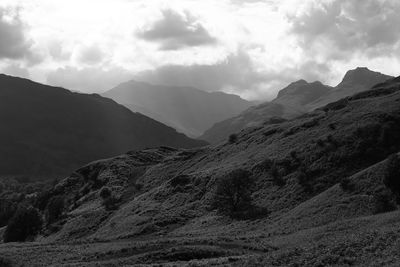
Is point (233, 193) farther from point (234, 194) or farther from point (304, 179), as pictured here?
point (304, 179)

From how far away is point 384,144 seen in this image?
99312mm

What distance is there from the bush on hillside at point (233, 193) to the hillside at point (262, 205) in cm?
232

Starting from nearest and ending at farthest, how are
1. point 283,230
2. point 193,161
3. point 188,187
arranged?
1. point 283,230
2. point 188,187
3. point 193,161

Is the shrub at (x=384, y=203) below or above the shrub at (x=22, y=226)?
above

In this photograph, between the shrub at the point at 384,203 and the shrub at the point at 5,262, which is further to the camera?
the shrub at the point at 384,203

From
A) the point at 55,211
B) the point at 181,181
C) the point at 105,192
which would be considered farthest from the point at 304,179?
the point at 55,211

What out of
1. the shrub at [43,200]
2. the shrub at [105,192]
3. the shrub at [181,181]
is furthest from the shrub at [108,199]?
the shrub at [43,200]

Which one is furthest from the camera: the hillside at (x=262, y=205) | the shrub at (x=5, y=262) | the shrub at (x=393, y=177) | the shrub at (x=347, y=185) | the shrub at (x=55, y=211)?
the shrub at (x=55, y=211)

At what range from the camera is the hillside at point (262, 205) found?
3628 centimetres

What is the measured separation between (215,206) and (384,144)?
126 feet

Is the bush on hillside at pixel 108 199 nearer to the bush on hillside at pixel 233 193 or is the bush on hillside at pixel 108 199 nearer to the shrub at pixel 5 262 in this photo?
the bush on hillside at pixel 233 193

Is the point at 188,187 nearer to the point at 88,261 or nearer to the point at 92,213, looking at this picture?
the point at 92,213

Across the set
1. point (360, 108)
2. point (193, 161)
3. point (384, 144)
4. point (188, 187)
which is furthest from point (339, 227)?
point (193, 161)

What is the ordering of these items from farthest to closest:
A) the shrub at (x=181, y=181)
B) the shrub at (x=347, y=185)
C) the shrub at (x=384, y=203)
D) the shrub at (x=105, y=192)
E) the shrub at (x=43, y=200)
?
1. the shrub at (x=43, y=200)
2. the shrub at (x=105, y=192)
3. the shrub at (x=181, y=181)
4. the shrub at (x=347, y=185)
5. the shrub at (x=384, y=203)
